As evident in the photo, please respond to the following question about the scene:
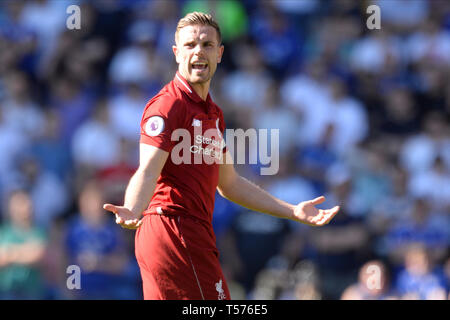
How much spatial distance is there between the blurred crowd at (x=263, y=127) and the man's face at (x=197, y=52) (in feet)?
13.2

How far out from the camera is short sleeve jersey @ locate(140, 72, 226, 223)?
15.2 feet

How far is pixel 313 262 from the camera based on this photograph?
9.31 metres

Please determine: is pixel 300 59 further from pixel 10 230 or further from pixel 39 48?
pixel 10 230

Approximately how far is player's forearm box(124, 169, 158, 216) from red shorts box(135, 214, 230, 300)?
1.00 feet

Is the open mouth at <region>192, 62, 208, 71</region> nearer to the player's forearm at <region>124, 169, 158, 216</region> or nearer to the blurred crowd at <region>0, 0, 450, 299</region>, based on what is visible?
the player's forearm at <region>124, 169, 158, 216</region>

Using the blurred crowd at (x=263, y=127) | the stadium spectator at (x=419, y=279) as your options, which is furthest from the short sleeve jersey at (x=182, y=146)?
the stadium spectator at (x=419, y=279)

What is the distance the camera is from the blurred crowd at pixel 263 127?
9.14m

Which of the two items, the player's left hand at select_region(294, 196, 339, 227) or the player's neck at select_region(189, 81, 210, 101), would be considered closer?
the player's neck at select_region(189, 81, 210, 101)

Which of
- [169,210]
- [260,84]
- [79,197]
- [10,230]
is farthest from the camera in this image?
[260,84]

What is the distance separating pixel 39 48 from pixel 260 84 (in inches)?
122

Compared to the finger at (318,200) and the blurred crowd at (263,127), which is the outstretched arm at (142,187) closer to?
the finger at (318,200)

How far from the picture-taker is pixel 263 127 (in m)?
10.6

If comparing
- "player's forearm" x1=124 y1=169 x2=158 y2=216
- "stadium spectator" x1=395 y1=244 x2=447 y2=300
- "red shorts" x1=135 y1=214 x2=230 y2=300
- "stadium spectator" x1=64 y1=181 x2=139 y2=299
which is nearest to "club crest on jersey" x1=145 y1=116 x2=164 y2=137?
"player's forearm" x1=124 y1=169 x2=158 y2=216
